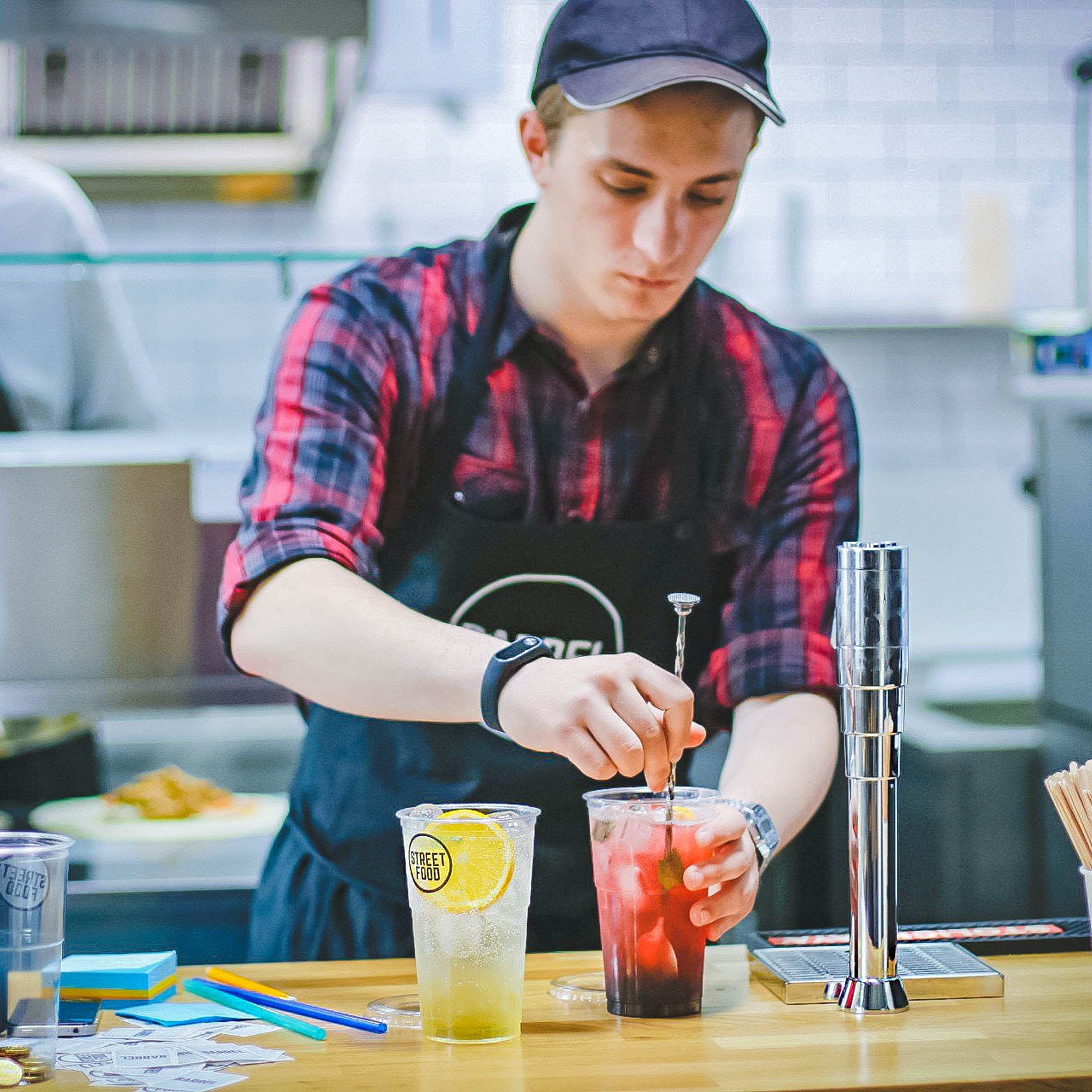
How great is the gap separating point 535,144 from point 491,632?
0.56m

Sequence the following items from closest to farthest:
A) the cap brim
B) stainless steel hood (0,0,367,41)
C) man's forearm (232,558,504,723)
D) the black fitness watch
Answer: the black fitness watch, man's forearm (232,558,504,723), the cap brim, stainless steel hood (0,0,367,41)

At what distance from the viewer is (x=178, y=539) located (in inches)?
87.4

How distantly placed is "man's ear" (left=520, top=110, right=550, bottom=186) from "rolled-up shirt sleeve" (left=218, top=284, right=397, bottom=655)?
0.26 m

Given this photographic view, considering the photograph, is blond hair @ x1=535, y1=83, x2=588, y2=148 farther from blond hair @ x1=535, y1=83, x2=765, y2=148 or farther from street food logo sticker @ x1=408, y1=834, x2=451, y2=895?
street food logo sticker @ x1=408, y1=834, x2=451, y2=895

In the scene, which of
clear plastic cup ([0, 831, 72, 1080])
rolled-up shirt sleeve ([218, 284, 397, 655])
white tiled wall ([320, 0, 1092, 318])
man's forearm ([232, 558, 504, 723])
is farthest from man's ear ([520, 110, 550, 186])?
white tiled wall ([320, 0, 1092, 318])

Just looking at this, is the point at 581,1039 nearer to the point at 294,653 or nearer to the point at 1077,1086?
the point at 1077,1086

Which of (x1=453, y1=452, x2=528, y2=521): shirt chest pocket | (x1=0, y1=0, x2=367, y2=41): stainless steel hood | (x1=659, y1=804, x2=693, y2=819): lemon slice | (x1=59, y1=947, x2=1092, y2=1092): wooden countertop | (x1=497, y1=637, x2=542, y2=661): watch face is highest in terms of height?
(x1=0, y1=0, x2=367, y2=41): stainless steel hood

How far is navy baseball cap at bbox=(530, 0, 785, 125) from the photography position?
5.25 feet

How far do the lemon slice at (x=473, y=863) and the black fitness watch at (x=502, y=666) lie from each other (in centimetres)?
17

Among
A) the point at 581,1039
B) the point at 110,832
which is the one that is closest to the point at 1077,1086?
the point at 581,1039

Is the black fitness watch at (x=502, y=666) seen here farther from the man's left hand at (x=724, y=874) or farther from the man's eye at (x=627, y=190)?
the man's eye at (x=627, y=190)

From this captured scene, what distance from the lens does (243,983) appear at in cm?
124

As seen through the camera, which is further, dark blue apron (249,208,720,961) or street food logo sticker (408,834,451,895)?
dark blue apron (249,208,720,961)

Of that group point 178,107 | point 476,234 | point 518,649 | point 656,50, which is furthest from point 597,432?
point 476,234
